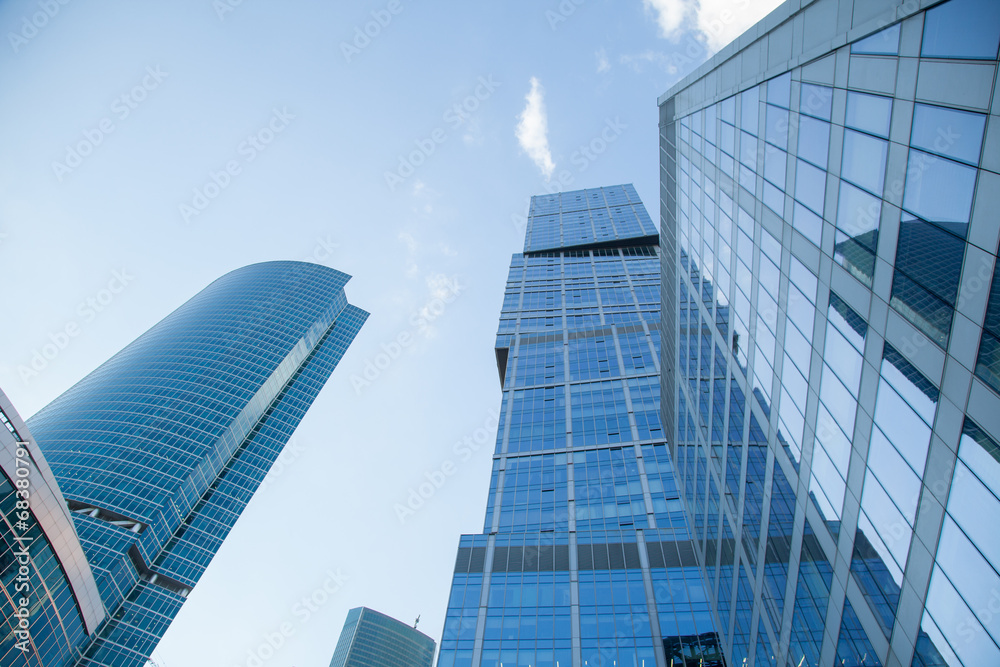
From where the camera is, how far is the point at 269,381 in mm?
115688

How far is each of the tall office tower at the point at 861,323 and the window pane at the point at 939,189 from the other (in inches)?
1.5

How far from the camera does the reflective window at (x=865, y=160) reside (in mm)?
12984

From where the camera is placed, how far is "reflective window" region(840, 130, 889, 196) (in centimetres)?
1298

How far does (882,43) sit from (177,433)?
109 m

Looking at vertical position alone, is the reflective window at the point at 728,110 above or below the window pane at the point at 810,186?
→ above

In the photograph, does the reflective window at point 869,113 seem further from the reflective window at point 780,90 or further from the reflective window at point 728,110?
the reflective window at point 728,110

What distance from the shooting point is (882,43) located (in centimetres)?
1280

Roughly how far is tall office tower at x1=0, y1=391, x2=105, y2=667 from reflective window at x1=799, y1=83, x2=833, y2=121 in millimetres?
44492

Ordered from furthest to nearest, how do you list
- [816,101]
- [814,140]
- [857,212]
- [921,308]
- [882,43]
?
1. [814,140]
2. [816,101]
3. [857,212]
4. [882,43]
5. [921,308]

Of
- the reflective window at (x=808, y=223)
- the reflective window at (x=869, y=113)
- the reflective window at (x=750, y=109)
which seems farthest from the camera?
the reflective window at (x=750, y=109)

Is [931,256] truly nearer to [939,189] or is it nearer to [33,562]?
[939,189]

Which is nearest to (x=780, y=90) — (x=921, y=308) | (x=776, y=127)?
(x=776, y=127)

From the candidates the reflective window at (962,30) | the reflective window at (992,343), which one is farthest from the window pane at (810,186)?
the reflective window at (992,343)
